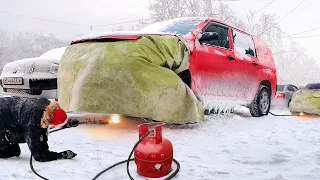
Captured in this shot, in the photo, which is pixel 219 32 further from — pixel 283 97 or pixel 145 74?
pixel 283 97

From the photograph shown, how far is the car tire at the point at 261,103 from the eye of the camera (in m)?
6.12

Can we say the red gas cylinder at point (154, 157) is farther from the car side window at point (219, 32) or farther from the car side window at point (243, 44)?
the car side window at point (243, 44)

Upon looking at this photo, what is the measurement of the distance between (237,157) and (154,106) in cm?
116

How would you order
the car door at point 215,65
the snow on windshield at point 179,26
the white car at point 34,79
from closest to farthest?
the car door at point 215,65
the snow on windshield at point 179,26
the white car at point 34,79

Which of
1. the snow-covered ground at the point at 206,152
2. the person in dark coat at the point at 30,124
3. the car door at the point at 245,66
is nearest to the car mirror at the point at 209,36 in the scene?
the car door at the point at 245,66

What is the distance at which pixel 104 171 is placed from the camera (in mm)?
2441

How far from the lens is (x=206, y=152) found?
3.24 meters

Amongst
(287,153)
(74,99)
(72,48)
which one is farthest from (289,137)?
(72,48)

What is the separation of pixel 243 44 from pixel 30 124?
180 inches

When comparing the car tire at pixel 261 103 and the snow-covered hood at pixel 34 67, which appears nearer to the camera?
the snow-covered hood at pixel 34 67

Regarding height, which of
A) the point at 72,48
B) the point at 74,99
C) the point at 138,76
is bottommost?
the point at 74,99

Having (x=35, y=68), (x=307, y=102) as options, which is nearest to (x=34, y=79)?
(x=35, y=68)

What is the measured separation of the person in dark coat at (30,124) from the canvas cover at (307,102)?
5.70 m

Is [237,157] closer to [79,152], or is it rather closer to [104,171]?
[104,171]
